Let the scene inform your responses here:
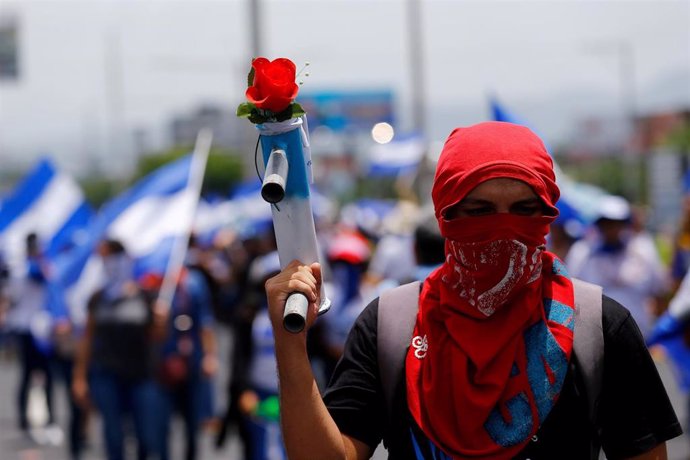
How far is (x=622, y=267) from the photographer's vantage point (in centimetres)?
778

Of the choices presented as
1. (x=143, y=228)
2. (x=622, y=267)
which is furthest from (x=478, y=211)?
(x=143, y=228)

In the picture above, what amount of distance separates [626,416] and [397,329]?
1.49 feet

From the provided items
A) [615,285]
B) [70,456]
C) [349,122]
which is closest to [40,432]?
[70,456]

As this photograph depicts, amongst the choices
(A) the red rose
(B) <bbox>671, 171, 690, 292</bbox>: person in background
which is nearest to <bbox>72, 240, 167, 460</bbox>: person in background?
(B) <bbox>671, 171, 690, 292</bbox>: person in background

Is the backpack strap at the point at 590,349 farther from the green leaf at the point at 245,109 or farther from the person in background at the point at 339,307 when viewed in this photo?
the person in background at the point at 339,307

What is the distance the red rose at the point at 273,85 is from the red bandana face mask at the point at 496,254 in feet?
1.26

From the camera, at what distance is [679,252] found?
8430 millimetres

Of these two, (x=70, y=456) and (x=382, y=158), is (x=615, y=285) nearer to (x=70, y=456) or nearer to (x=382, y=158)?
(x=70, y=456)

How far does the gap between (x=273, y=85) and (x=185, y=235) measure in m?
7.60

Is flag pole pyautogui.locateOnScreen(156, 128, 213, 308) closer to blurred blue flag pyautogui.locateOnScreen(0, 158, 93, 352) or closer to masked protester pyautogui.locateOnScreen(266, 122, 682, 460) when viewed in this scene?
blurred blue flag pyautogui.locateOnScreen(0, 158, 93, 352)

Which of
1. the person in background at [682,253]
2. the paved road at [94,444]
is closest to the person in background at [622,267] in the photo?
the person in background at [682,253]

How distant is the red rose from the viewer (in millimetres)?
2172

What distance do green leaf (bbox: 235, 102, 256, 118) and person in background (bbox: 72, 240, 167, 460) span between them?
590 centimetres

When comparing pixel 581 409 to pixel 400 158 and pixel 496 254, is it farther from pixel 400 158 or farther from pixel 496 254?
pixel 400 158
